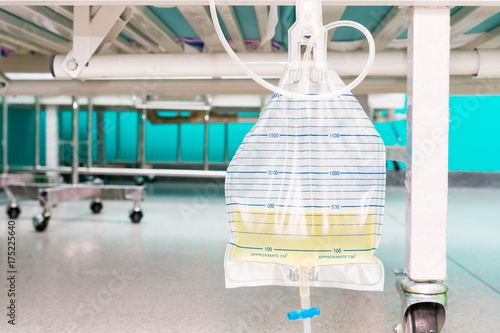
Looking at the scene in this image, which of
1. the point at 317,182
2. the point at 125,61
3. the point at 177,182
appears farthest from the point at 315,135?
the point at 177,182

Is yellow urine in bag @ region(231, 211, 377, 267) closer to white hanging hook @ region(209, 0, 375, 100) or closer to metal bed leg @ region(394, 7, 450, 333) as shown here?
metal bed leg @ region(394, 7, 450, 333)

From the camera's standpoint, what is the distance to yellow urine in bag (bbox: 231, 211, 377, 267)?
0.66m

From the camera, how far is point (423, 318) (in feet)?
2.25

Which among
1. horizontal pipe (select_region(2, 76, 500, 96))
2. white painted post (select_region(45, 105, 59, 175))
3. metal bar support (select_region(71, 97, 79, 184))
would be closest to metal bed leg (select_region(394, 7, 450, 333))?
horizontal pipe (select_region(2, 76, 500, 96))

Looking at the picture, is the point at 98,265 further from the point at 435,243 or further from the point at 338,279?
the point at 435,243

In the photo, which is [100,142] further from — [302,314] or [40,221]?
[302,314]

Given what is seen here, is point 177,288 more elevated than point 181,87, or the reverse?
point 181,87

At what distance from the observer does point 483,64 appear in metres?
0.94

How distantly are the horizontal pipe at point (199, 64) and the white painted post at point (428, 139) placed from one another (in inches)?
11.3

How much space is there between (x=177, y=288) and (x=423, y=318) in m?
0.73

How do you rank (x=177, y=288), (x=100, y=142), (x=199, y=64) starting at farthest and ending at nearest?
(x=100, y=142) → (x=177, y=288) → (x=199, y=64)

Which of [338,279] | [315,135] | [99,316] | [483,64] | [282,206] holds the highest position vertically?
[483,64]

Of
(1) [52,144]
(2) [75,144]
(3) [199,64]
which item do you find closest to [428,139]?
(3) [199,64]

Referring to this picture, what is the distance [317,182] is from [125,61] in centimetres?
53
